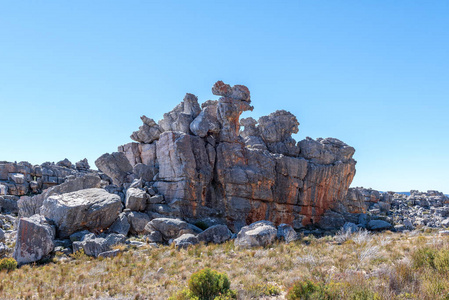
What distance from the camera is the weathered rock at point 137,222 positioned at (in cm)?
2466

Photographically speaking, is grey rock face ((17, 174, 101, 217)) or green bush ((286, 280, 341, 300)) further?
grey rock face ((17, 174, 101, 217))

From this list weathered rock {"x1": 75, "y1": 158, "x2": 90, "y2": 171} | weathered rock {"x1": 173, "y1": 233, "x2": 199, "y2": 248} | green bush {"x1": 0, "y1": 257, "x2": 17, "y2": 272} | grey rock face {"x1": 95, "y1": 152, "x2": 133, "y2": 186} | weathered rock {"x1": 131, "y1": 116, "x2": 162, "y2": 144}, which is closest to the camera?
green bush {"x1": 0, "y1": 257, "x2": 17, "y2": 272}

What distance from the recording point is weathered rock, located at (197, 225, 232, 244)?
21.5 metres

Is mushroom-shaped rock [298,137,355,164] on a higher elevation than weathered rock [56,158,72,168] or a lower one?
higher

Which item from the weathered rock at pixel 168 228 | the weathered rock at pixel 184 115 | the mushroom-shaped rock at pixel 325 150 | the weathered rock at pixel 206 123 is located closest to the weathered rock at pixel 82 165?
the weathered rock at pixel 184 115

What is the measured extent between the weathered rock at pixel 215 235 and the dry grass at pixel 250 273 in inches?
133

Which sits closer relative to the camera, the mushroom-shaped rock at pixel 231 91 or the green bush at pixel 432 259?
the green bush at pixel 432 259

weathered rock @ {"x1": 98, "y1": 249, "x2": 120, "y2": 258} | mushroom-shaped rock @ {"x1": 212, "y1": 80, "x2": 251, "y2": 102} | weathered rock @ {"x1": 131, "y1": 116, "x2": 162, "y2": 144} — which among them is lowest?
weathered rock @ {"x1": 98, "y1": 249, "x2": 120, "y2": 258}

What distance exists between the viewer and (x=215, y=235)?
2195cm

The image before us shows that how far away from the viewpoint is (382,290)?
870 cm

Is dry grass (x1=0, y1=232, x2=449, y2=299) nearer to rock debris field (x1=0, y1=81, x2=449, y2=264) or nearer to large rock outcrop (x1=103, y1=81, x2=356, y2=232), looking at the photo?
rock debris field (x1=0, y1=81, x2=449, y2=264)

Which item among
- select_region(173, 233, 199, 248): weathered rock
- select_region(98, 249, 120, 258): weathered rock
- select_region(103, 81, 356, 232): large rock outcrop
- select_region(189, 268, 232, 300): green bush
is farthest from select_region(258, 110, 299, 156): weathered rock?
select_region(189, 268, 232, 300): green bush

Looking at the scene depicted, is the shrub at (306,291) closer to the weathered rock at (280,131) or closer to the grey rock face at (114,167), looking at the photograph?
the grey rock face at (114,167)

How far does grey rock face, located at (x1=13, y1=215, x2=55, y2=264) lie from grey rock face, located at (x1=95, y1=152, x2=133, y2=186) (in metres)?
14.6
